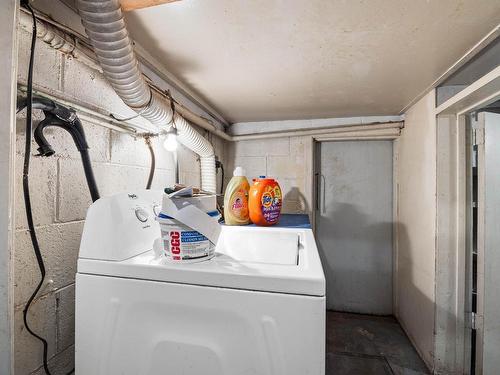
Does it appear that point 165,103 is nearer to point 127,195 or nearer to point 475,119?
point 127,195

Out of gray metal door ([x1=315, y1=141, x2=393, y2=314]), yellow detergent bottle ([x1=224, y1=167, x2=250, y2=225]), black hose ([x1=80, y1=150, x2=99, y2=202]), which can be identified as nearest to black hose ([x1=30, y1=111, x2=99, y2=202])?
black hose ([x1=80, y1=150, x2=99, y2=202])

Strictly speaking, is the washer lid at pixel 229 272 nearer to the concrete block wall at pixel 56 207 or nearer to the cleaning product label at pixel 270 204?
the concrete block wall at pixel 56 207

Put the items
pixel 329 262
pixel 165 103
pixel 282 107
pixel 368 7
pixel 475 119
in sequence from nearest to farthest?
pixel 368 7 → pixel 165 103 → pixel 475 119 → pixel 282 107 → pixel 329 262

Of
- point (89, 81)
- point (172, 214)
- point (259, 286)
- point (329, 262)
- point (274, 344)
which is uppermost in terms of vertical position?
point (89, 81)

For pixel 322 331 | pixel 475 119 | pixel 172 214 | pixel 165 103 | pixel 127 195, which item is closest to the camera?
pixel 322 331

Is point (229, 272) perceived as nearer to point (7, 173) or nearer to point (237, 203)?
point (7, 173)

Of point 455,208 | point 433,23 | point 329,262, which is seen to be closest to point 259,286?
point 433,23

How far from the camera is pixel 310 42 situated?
1.16 m

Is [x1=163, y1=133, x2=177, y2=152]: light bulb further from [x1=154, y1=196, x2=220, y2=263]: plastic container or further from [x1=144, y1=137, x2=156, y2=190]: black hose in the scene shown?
[x1=154, y1=196, x2=220, y2=263]: plastic container

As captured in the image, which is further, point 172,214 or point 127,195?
point 127,195

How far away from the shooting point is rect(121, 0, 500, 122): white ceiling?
36.9 inches

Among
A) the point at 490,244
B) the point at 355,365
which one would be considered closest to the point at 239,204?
the point at 490,244

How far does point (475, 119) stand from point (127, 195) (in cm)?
213

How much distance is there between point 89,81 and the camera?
0.94 m
